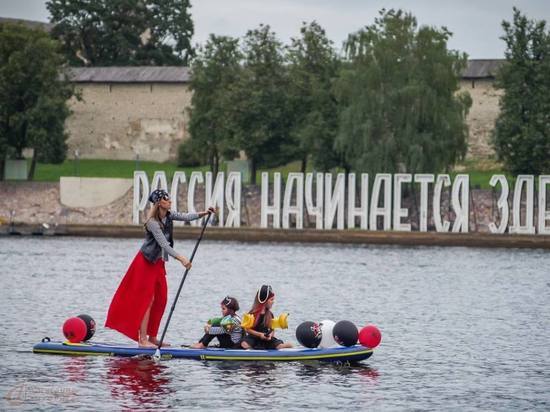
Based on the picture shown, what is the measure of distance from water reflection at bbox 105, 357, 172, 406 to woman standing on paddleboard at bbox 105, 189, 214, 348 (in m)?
0.38

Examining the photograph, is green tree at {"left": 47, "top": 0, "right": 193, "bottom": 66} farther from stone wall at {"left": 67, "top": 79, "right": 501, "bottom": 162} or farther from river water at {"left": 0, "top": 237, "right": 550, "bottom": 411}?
river water at {"left": 0, "top": 237, "right": 550, "bottom": 411}

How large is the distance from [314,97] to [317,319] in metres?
46.9

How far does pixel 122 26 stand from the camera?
11306 centimetres

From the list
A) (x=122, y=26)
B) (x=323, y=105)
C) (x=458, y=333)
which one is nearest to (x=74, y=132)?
(x=122, y=26)

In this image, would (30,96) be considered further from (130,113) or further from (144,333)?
(144,333)

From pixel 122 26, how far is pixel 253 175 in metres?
34.1

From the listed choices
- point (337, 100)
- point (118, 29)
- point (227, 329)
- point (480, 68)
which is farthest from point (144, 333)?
point (118, 29)

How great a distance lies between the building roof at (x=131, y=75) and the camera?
327 feet

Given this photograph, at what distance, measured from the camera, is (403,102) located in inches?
2862

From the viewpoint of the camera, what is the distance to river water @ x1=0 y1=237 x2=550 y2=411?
21062mm

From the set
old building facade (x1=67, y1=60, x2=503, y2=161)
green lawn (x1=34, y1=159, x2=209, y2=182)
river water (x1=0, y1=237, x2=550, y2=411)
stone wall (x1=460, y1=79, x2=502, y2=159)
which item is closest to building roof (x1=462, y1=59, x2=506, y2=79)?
stone wall (x1=460, y1=79, x2=502, y2=159)

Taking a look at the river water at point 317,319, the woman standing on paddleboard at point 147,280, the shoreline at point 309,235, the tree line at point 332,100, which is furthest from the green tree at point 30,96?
the woman standing on paddleboard at point 147,280

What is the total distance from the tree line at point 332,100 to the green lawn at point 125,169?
2.20 m

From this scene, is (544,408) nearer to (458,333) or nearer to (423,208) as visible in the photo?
(458,333)
